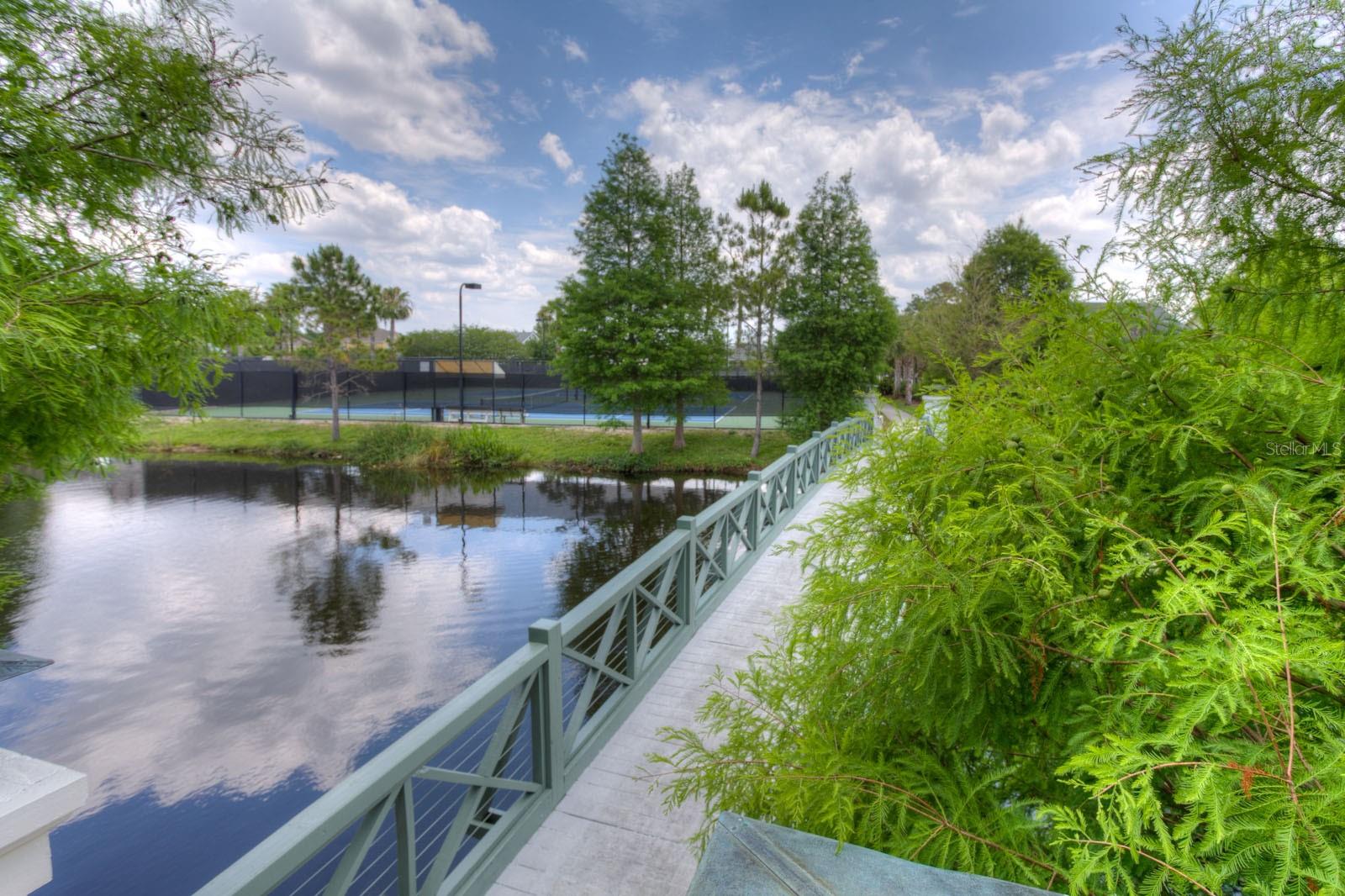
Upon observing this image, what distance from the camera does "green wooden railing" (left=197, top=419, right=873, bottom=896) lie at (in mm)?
1674

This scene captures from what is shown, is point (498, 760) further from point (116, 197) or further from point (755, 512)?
point (755, 512)

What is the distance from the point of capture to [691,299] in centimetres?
2002

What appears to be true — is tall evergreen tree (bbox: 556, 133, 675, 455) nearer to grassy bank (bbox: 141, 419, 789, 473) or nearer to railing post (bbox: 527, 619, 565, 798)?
grassy bank (bbox: 141, 419, 789, 473)

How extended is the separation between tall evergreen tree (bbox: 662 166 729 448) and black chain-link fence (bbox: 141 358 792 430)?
112 centimetres

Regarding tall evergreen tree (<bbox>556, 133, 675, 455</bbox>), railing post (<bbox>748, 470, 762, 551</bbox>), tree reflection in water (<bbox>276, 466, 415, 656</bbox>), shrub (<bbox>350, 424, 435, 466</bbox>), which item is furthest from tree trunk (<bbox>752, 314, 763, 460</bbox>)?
railing post (<bbox>748, 470, 762, 551</bbox>)

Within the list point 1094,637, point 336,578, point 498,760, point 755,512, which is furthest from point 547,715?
point 336,578

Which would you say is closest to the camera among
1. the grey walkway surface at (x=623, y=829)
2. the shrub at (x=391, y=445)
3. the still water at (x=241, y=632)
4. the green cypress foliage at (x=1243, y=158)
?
the green cypress foliage at (x=1243, y=158)

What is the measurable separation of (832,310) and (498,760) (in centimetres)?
1838

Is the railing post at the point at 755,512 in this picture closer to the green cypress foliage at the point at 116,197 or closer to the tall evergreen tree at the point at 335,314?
the green cypress foliage at the point at 116,197

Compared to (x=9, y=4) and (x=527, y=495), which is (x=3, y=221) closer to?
(x=9, y=4)

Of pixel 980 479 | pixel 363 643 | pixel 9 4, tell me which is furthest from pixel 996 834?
pixel 363 643

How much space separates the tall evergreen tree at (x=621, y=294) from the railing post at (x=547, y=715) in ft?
51.6

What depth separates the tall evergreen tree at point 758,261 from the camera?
1939cm

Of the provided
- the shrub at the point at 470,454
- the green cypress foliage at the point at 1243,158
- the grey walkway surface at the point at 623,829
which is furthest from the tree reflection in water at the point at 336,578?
the green cypress foliage at the point at 1243,158
